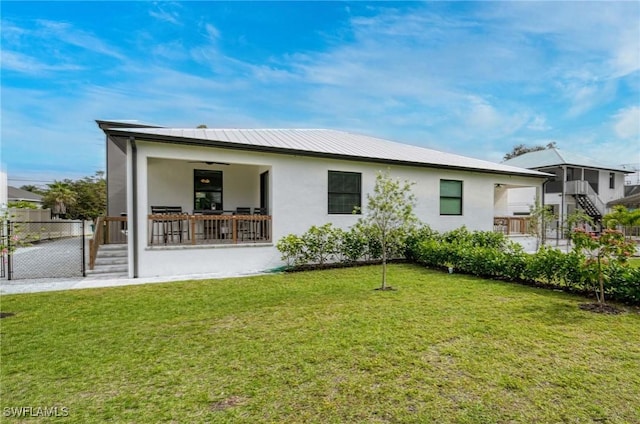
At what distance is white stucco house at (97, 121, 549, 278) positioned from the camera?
841cm

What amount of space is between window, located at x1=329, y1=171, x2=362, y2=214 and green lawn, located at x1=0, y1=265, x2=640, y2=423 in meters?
4.90

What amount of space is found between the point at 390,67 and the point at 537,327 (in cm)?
1150

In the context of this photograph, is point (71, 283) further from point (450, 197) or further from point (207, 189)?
point (450, 197)

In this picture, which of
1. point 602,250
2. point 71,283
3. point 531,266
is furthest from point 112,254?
point 602,250

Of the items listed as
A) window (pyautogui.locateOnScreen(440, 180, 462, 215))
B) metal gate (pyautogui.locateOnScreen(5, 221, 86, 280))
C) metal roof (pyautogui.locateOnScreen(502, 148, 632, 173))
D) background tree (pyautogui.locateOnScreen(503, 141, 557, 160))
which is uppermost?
background tree (pyautogui.locateOnScreen(503, 141, 557, 160))

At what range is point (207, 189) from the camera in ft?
38.4

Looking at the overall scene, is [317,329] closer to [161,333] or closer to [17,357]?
[161,333]

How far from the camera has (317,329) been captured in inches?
177

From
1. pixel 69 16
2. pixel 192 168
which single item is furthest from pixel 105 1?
pixel 192 168

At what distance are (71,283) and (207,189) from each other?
199 inches

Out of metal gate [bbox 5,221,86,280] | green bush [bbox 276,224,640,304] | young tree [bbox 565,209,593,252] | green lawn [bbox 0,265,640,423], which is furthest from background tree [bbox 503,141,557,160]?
metal gate [bbox 5,221,86,280]

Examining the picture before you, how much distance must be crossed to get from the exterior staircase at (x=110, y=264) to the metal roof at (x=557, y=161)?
27.2 meters

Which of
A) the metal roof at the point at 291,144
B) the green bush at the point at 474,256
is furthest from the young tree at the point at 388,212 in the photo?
the metal roof at the point at 291,144

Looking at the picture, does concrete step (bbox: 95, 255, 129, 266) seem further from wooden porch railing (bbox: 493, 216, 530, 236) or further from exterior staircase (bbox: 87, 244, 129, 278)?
wooden porch railing (bbox: 493, 216, 530, 236)
